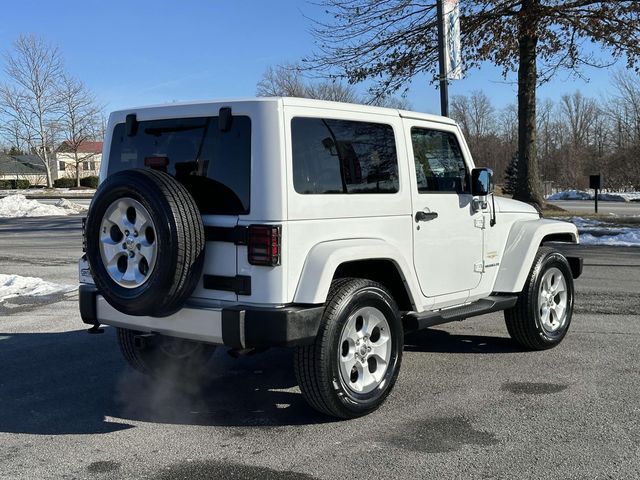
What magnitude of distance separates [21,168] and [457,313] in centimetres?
9582

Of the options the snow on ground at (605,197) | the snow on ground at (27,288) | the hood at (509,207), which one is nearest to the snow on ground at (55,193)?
the snow on ground at (605,197)

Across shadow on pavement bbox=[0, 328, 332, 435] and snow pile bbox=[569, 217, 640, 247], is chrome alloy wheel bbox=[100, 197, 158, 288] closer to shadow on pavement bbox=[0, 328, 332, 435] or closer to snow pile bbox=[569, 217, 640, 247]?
shadow on pavement bbox=[0, 328, 332, 435]

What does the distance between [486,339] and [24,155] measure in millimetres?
99799

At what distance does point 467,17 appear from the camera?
1806 centimetres

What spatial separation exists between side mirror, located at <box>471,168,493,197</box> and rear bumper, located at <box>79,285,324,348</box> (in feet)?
6.42

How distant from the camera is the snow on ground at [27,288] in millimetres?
9016

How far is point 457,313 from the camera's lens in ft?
16.5

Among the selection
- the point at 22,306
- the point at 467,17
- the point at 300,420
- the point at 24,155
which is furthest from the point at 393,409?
the point at 24,155

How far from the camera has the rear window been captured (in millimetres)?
3918

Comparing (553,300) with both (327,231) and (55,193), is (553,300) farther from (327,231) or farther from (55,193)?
(55,193)

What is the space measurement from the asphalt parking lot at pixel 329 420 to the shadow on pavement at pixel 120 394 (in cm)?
2

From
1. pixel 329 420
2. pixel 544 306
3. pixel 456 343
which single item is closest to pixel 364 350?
pixel 329 420

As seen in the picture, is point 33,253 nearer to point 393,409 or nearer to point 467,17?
point 393,409

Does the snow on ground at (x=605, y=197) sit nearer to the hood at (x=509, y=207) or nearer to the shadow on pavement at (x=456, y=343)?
the shadow on pavement at (x=456, y=343)
